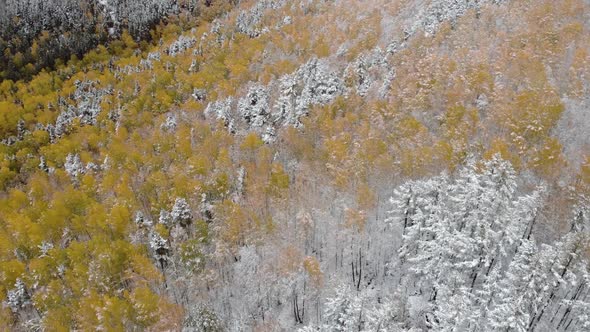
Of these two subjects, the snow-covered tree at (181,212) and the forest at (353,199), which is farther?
the snow-covered tree at (181,212)

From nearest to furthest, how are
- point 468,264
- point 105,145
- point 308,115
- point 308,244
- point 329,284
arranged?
point 468,264 → point 329,284 → point 308,244 → point 308,115 → point 105,145

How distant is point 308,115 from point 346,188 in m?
26.0

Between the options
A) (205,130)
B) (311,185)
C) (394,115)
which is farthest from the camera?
(205,130)

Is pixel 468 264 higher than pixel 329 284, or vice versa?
pixel 468 264

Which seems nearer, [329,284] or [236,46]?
[329,284]

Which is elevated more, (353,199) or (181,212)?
(353,199)

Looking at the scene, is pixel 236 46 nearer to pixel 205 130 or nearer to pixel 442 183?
pixel 205 130

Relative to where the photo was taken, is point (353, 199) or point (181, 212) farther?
point (181, 212)

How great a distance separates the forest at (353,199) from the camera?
1421 inches

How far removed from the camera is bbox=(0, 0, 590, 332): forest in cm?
3609

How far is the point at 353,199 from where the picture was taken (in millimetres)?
51625

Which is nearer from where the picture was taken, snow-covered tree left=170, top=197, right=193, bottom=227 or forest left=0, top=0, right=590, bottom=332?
forest left=0, top=0, right=590, bottom=332

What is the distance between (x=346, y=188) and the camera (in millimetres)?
52344

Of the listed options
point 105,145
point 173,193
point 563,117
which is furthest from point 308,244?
point 105,145
